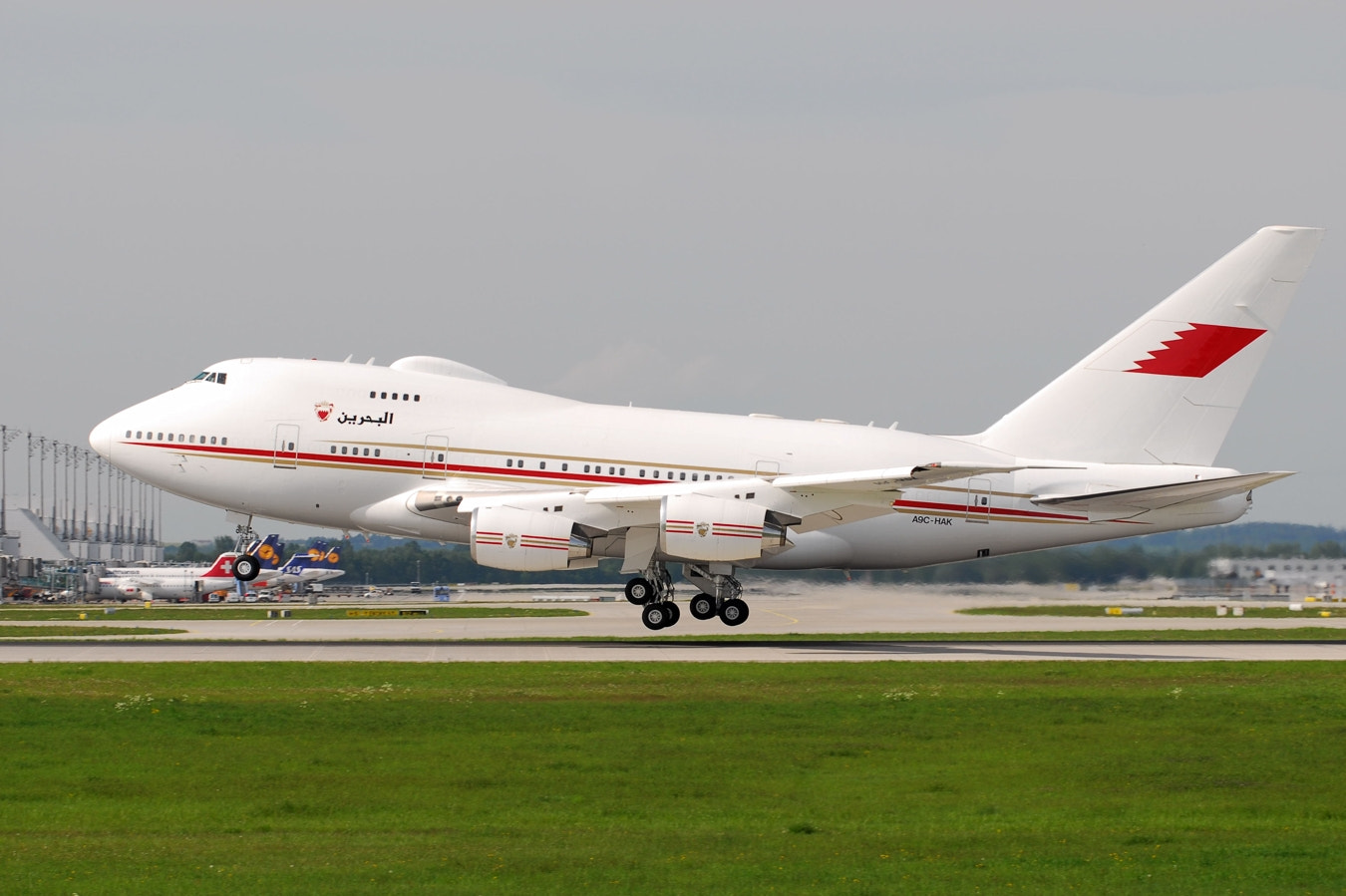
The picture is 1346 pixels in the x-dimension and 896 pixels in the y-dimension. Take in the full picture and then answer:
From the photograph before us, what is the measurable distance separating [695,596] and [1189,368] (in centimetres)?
1591

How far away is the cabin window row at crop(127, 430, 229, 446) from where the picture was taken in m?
39.9

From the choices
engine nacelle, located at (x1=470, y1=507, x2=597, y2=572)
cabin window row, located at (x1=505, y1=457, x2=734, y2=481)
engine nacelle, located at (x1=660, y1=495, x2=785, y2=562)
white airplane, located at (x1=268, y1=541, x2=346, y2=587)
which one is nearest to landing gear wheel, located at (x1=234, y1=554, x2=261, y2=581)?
engine nacelle, located at (x1=470, y1=507, x2=597, y2=572)

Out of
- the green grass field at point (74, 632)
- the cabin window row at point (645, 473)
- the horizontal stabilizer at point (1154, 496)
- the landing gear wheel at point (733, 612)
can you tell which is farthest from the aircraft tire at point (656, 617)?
the green grass field at point (74, 632)

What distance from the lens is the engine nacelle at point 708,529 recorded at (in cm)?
3741

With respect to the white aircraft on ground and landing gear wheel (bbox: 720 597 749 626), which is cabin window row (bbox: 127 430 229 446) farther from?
the white aircraft on ground

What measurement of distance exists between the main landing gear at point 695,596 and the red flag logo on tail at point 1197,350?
45.0 ft

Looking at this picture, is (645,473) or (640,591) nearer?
(645,473)

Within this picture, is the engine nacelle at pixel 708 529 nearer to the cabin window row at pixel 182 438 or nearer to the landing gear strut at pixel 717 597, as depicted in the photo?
the landing gear strut at pixel 717 597

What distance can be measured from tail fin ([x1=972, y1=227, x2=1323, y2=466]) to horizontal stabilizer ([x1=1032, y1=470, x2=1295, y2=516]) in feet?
5.33

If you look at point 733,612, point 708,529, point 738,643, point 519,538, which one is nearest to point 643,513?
point 708,529

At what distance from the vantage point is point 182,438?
1582 inches

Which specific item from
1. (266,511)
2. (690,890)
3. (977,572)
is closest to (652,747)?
(690,890)

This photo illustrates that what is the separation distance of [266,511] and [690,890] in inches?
1197

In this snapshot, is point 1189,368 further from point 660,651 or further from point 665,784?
point 665,784
